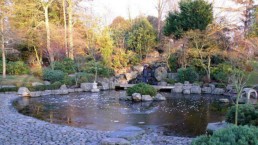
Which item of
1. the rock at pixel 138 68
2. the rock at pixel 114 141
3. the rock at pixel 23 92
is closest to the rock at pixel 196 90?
the rock at pixel 138 68

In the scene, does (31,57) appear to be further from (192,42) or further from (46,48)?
(192,42)

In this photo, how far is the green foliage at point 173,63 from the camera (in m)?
20.5

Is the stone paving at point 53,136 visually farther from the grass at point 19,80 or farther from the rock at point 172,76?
the rock at point 172,76

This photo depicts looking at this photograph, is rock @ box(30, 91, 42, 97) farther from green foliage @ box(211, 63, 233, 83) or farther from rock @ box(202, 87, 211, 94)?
green foliage @ box(211, 63, 233, 83)

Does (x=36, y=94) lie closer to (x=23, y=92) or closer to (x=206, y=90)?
(x=23, y=92)

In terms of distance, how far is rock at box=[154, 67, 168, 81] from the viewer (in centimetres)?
1961

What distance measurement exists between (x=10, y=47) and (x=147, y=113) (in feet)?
48.2

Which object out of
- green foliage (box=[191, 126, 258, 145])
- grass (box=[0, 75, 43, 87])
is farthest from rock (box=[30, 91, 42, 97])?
green foliage (box=[191, 126, 258, 145])

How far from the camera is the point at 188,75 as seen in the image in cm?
1819

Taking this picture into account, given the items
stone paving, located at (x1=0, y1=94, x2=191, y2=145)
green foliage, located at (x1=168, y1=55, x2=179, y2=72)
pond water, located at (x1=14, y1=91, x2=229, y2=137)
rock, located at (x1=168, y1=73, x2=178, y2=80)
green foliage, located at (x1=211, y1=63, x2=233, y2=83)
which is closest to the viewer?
stone paving, located at (x1=0, y1=94, x2=191, y2=145)

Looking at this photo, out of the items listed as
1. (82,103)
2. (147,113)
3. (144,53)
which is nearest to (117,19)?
(144,53)

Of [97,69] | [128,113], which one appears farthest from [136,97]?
[97,69]

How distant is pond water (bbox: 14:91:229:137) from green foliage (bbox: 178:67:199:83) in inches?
178

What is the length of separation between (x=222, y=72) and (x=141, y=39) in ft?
25.3
